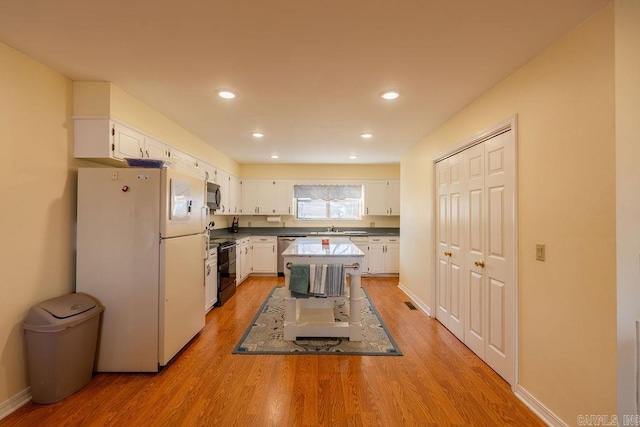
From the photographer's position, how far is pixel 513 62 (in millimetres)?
2033

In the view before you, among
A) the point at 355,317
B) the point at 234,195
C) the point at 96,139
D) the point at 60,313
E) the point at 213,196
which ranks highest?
the point at 96,139

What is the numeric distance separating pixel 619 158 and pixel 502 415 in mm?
1742

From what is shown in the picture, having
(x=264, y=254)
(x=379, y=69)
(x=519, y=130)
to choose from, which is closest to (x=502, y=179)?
(x=519, y=130)

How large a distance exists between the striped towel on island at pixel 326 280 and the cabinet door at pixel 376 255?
10.3 feet

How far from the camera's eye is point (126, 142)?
2.62 meters

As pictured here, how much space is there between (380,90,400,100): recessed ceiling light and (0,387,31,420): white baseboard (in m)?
3.66

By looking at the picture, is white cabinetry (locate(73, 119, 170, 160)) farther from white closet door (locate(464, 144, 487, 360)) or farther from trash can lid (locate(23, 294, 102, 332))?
white closet door (locate(464, 144, 487, 360))

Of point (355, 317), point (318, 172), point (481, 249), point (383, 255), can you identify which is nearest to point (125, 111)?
point (355, 317)

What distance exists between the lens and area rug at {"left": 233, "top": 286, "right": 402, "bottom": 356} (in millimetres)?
2741

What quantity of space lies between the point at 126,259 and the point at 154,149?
1277 millimetres

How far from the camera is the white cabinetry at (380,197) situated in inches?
247

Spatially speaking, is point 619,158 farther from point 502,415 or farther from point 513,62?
point 502,415

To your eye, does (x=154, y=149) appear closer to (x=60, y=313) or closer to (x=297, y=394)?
(x=60, y=313)

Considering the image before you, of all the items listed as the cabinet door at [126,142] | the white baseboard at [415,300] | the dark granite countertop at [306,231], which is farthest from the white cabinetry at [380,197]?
the cabinet door at [126,142]
